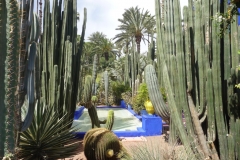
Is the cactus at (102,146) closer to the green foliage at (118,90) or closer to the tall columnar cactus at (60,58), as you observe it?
the tall columnar cactus at (60,58)

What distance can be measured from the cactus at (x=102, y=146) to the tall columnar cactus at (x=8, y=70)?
2.22 m

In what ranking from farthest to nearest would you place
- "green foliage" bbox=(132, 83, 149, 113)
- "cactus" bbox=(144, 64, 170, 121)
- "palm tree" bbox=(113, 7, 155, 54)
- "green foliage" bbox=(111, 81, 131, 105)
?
"palm tree" bbox=(113, 7, 155, 54) → "green foliage" bbox=(111, 81, 131, 105) → "green foliage" bbox=(132, 83, 149, 113) → "cactus" bbox=(144, 64, 170, 121)

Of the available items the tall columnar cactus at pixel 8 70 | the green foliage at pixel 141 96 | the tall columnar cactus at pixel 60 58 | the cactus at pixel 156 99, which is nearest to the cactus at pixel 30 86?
the tall columnar cactus at pixel 8 70

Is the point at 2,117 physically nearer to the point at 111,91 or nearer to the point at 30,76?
the point at 30,76

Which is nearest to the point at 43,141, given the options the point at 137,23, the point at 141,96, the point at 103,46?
the point at 141,96

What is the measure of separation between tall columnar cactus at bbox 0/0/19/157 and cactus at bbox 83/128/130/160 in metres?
2.22

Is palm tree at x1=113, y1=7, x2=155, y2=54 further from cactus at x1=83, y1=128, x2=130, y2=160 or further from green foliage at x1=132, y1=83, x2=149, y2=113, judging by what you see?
cactus at x1=83, y1=128, x2=130, y2=160

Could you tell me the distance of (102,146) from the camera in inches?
184

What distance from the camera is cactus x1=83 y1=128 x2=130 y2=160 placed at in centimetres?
467

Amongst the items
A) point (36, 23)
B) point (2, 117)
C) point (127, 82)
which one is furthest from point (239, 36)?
point (127, 82)

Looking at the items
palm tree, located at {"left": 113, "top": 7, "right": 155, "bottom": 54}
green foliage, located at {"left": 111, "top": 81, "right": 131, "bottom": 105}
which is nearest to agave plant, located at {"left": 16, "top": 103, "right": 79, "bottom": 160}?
green foliage, located at {"left": 111, "top": 81, "right": 131, "bottom": 105}

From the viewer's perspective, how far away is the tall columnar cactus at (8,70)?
2.66m

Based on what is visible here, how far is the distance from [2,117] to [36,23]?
182cm

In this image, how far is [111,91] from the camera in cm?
1934
